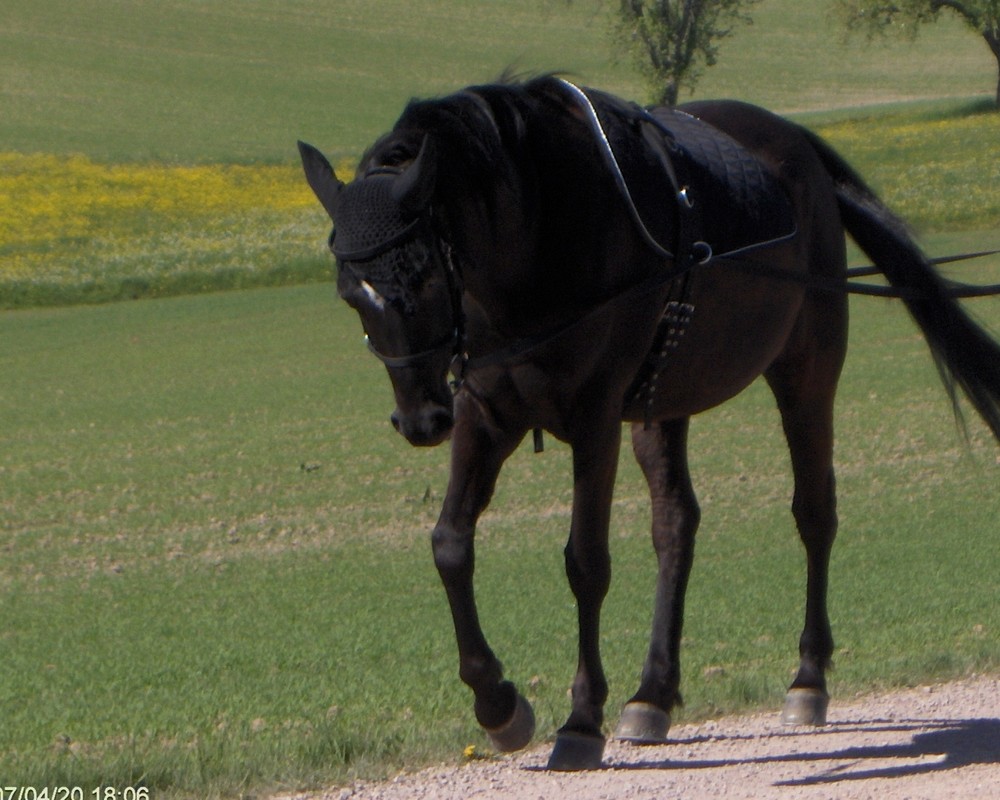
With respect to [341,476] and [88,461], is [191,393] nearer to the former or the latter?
[88,461]

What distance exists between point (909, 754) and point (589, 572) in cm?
116

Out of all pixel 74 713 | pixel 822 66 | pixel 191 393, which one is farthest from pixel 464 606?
pixel 822 66

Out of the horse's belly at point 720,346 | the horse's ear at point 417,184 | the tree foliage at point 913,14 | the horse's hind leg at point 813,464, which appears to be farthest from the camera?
the tree foliage at point 913,14

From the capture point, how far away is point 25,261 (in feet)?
104

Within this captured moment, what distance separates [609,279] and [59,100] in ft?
177

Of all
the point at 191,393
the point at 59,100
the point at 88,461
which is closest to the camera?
the point at 88,461

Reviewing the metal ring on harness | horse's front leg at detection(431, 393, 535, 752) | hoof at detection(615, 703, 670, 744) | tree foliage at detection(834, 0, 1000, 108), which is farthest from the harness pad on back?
tree foliage at detection(834, 0, 1000, 108)

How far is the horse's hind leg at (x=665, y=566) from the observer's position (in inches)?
202

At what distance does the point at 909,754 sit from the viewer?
483cm

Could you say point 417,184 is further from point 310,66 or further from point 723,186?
point 310,66

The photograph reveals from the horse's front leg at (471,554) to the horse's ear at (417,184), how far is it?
835mm

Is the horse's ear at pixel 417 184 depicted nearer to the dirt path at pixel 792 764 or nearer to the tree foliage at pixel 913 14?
the dirt path at pixel 792 764

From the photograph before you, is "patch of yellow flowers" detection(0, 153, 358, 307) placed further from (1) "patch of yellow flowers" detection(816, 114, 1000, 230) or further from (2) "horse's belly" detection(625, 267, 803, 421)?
(2) "horse's belly" detection(625, 267, 803, 421)
